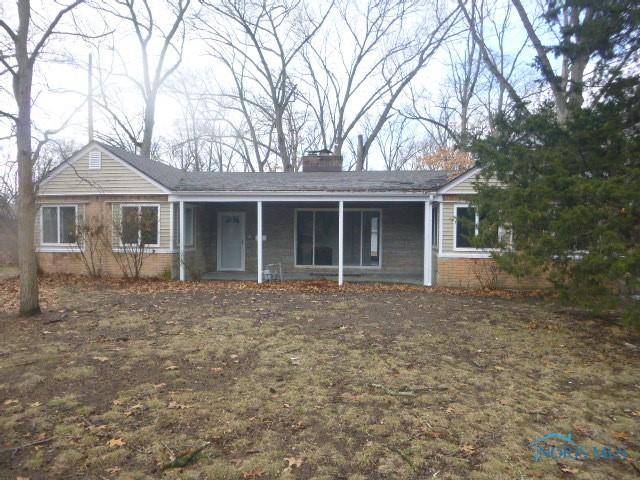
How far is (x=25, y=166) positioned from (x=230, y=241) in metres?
8.33

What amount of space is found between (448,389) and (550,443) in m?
1.21

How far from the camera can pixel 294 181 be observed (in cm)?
1431

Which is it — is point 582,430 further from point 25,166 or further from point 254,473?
point 25,166

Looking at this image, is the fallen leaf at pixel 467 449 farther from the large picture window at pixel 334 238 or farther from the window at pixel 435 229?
the large picture window at pixel 334 238

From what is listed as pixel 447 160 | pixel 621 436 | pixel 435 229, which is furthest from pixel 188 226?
pixel 447 160

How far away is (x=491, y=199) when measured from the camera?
8.47m

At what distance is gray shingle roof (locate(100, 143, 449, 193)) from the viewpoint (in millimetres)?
12531

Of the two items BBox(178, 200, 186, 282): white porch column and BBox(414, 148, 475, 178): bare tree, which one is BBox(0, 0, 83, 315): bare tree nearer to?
BBox(178, 200, 186, 282): white porch column

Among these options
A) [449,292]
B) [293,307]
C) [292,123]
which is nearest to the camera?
[293,307]

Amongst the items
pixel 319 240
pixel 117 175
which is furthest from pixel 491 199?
pixel 117 175

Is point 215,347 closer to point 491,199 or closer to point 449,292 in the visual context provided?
point 491,199

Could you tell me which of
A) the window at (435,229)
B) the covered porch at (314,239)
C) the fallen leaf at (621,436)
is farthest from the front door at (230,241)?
the fallen leaf at (621,436)

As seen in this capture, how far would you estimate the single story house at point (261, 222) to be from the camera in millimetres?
12188

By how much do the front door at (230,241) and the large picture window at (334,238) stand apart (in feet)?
6.95
